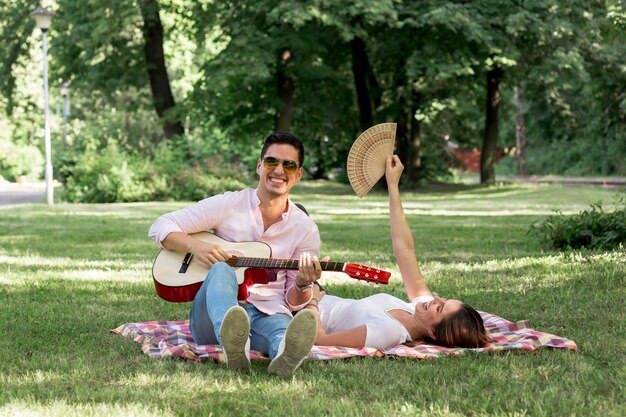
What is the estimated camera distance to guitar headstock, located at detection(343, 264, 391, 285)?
4906 mm

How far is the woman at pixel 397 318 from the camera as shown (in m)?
5.43

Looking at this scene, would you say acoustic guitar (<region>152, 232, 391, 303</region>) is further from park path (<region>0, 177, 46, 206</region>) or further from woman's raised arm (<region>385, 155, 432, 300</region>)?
park path (<region>0, 177, 46, 206</region>)

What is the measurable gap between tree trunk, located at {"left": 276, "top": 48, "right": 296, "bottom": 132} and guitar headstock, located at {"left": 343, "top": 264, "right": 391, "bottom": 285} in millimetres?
22852

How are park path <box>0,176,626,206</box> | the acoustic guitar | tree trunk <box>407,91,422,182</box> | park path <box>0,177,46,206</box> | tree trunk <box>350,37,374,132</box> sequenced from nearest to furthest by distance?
the acoustic guitar, tree trunk <box>350,37,374,132</box>, park path <box>0,177,46,206</box>, park path <box>0,176,626,206</box>, tree trunk <box>407,91,422,182</box>

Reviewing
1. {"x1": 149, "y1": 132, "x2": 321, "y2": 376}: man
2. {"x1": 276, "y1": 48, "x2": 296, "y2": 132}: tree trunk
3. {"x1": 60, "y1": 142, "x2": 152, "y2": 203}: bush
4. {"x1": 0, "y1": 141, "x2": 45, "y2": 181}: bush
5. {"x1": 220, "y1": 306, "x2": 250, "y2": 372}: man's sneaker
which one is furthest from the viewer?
{"x1": 0, "y1": 141, "x2": 45, "y2": 181}: bush

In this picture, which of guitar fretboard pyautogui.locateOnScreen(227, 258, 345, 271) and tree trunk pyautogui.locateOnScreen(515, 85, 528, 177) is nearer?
guitar fretboard pyautogui.locateOnScreen(227, 258, 345, 271)

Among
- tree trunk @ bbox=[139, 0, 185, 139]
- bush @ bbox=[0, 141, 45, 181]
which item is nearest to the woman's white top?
tree trunk @ bbox=[139, 0, 185, 139]

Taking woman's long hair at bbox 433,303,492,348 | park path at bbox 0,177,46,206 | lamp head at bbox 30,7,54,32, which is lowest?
park path at bbox 0,177,46,206

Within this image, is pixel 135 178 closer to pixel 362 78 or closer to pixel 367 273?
pixel 362 78

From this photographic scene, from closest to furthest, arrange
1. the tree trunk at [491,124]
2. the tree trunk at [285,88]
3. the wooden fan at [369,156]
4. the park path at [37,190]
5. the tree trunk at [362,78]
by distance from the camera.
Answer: the wooden fan at [369,156] → the tree trunk at [285,88] → the tree trunk at [362,78] → the park path at [37,190] → the tree trunk at [491,124]

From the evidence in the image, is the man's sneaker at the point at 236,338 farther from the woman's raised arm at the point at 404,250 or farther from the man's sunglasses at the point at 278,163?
the woman's raised arm at the point at 404,250

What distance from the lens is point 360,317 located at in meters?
5.64

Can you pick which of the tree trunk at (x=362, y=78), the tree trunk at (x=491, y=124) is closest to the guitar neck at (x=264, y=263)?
the tree trunk at (x=362, y=78)

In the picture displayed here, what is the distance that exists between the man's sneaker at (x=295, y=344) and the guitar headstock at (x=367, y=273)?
0.41m
